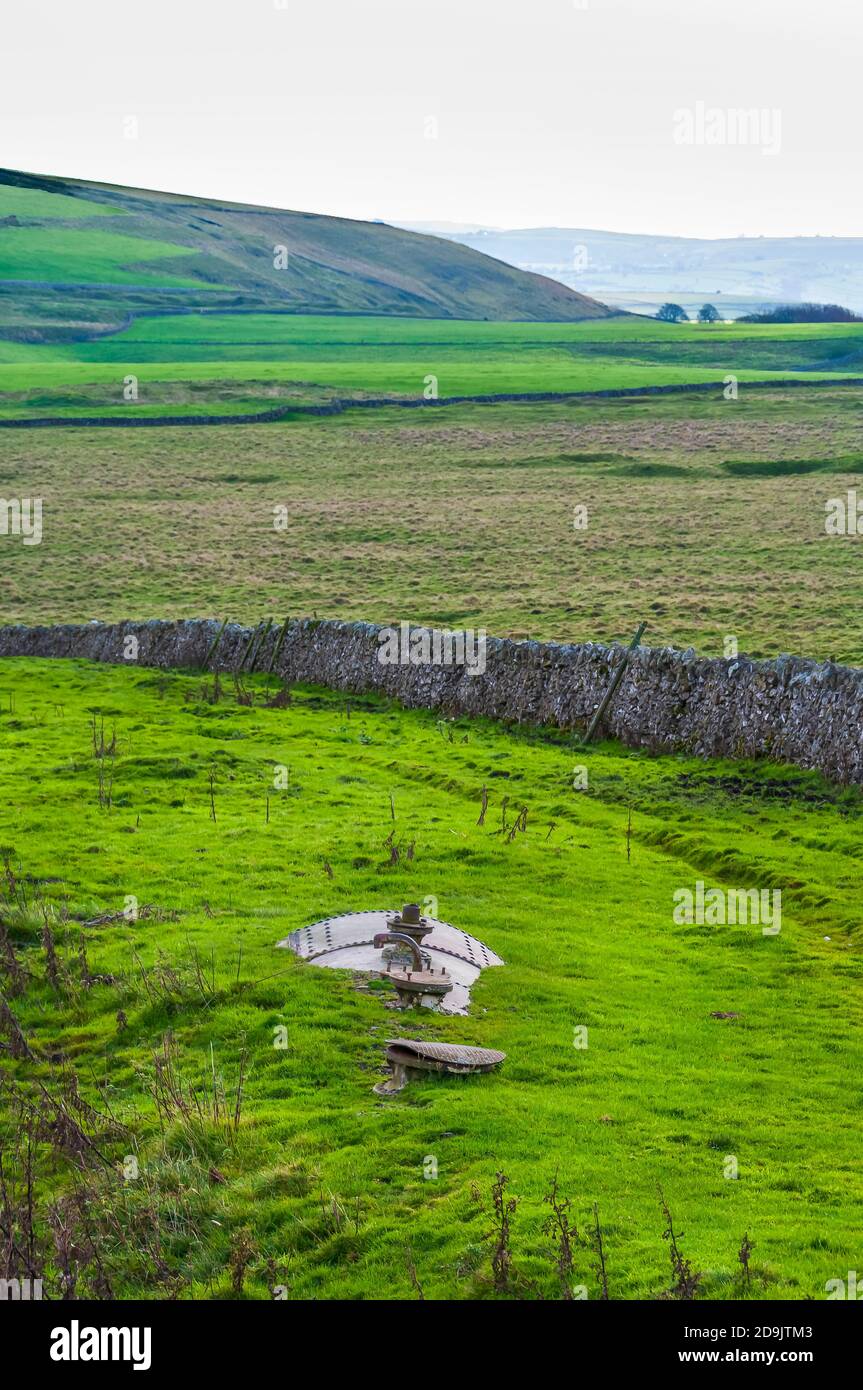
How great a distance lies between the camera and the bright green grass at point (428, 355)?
101625mm

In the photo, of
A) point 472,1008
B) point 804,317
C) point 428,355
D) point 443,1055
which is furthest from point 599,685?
point 804,317

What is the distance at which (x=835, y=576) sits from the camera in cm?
4084

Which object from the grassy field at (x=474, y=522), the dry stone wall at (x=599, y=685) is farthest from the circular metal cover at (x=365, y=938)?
the grassy field at (x=474, y=522)

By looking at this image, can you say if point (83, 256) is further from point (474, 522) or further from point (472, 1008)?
point (472, 1008)

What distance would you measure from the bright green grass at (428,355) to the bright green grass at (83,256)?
19.5 m

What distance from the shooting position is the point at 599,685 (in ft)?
92.7

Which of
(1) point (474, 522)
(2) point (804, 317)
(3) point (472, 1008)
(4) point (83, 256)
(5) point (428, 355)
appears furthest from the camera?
(2) point (804, 317)

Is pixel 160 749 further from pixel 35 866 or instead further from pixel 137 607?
pixel 137 607

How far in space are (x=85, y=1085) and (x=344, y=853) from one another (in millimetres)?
7357

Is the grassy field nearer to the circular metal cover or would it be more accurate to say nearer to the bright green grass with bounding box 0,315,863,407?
the bright green grass with bounding box 0,315,863,407

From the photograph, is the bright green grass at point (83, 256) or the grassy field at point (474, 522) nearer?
the grassy field at point (474, 522)

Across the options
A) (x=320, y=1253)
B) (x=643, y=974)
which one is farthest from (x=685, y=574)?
(x=320, y=1253)

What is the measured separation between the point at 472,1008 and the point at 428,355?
4698 inches

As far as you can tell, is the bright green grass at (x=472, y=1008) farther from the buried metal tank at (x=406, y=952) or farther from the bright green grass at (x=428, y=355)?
the bright green grass at (x=428, y=355)
